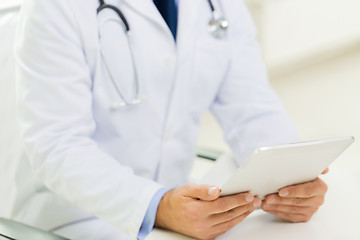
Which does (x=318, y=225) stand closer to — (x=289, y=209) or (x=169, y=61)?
(x=289, y=209)

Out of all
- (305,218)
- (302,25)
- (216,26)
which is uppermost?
(216,26)

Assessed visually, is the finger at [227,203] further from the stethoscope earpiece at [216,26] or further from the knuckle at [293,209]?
the stethoscope earpiece at [216,26]

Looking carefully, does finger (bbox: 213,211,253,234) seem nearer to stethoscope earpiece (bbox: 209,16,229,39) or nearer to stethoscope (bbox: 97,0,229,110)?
stethoscope (bbox: 97,0,229,110)

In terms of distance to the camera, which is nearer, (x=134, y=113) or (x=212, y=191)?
(x=212, y=191)

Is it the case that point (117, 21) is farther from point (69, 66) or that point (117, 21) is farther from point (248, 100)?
point (248, 100)

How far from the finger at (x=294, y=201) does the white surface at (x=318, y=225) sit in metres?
0.04

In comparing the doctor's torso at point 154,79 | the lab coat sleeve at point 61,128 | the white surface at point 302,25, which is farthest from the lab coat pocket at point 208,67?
the white surface at point 302,25

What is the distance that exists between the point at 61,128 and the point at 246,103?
51 cm

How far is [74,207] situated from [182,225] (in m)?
0.31

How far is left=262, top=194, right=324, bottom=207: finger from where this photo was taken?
80 cm

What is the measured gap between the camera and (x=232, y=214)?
76cm

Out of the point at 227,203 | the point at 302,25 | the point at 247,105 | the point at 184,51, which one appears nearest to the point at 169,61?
the point at 184,51

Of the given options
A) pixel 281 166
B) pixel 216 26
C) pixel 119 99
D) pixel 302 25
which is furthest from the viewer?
pixel 302 25

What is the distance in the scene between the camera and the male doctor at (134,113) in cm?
81
